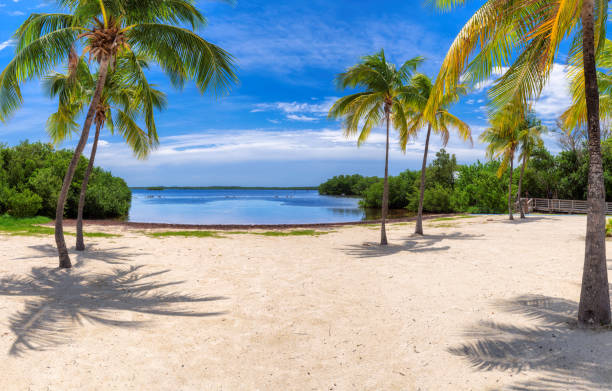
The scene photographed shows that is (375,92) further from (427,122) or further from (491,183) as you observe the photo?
(491,183)

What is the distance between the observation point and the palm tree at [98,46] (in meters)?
7.89

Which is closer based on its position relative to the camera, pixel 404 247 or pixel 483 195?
pixel 404 247

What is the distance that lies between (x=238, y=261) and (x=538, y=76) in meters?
9.01

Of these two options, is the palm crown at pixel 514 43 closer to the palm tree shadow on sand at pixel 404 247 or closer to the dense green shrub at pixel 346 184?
the palm tree shadow on sand at pixel 404 247

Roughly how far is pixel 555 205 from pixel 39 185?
1811 inches

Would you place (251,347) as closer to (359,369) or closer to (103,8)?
(359,369)

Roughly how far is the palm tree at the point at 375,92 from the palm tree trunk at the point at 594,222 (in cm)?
816

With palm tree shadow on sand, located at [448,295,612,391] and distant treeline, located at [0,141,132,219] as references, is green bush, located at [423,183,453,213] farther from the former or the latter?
palm tree shadow on sand, located at [448,295,612,391]

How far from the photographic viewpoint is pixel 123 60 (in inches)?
459

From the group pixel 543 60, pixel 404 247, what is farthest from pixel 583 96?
pixel 404 247

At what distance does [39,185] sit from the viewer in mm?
24438

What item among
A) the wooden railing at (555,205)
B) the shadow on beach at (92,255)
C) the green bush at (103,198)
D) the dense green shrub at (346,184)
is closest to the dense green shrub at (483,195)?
the wooden railing at (555,205)

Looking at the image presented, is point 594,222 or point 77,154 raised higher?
point 77,154

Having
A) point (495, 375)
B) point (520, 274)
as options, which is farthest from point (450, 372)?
point (520, 274)
